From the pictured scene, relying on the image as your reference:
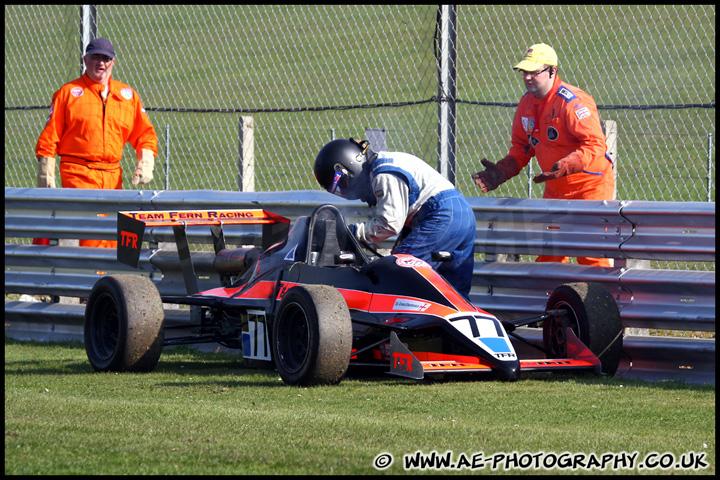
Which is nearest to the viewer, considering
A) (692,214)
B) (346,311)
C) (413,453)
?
(413,453)

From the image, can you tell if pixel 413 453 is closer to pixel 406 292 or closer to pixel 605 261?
pixel 406 292

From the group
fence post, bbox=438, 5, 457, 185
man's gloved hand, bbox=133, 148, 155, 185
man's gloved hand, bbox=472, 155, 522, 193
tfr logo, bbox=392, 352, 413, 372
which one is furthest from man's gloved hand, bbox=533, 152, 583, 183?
man's gloved hand, bbox=133, 148, 155, 185

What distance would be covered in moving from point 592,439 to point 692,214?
2992 millimetres

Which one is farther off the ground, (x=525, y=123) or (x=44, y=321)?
(x=525, y=123)

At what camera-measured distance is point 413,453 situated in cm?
456

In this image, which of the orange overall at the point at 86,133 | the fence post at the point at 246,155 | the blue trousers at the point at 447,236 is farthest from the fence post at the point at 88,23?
the blue trousers at the point at 447,236

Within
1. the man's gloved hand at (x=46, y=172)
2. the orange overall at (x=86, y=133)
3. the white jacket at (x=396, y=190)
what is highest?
the orange overall at (x=86, y=133)

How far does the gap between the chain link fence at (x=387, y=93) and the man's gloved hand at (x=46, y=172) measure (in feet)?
3.54

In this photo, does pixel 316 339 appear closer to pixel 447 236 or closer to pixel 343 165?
pixel 447 236

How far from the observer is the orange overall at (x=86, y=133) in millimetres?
10688

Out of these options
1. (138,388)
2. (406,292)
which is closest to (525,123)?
(406,292)

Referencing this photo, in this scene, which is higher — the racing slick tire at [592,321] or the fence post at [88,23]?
the fence post at [88,23]

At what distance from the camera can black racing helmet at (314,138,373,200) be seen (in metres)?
7.76

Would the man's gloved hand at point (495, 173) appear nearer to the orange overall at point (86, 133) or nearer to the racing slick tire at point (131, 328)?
the racing slick tire at point (131, 328)
